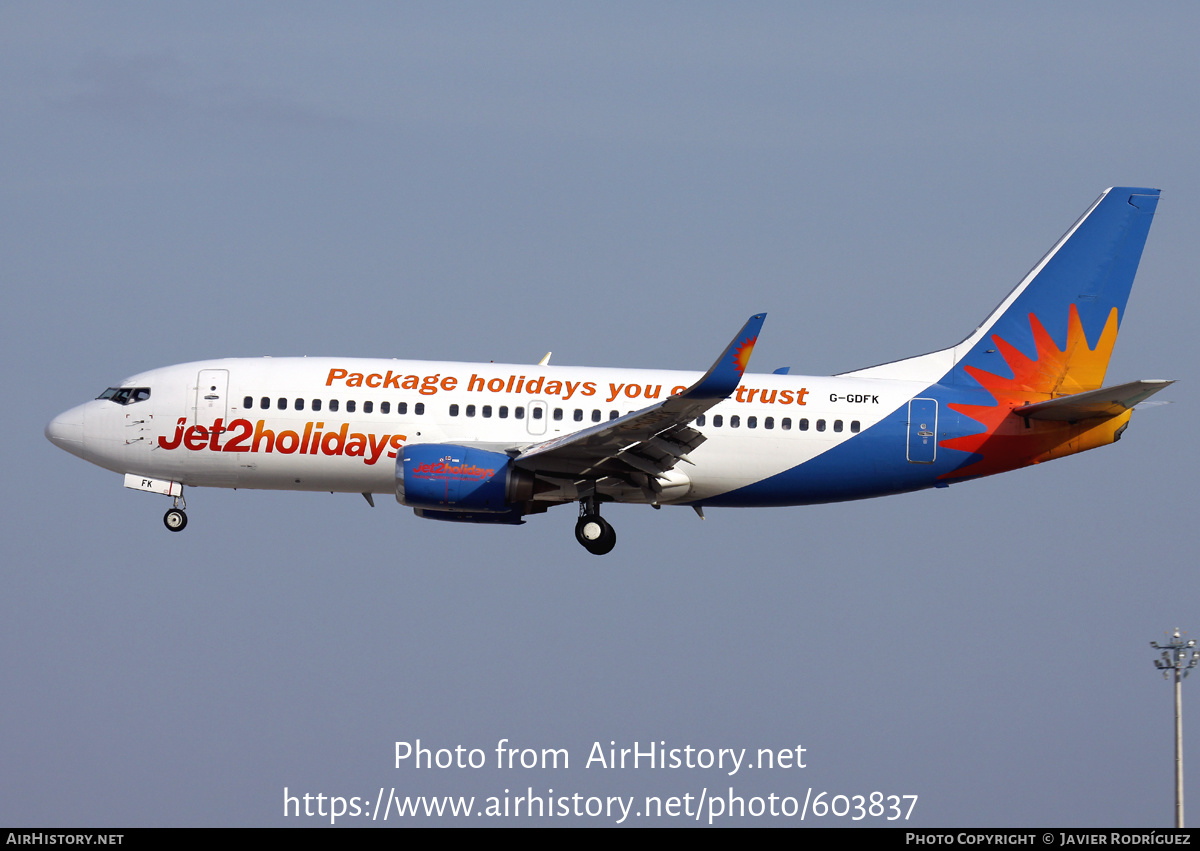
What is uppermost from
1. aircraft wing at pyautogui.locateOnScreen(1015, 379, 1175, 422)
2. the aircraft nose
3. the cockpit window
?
aircraft wing at pyautogui.locateOnScreen(1015, 379, 1175, 422)

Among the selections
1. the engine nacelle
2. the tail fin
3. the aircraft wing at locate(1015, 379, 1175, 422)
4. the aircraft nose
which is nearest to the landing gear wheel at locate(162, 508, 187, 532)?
the aircraft nose

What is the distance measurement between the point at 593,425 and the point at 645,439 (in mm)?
2046

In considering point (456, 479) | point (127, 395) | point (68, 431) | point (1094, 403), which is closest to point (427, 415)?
point (456, 479)

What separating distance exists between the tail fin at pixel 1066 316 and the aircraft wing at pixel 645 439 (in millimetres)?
7099

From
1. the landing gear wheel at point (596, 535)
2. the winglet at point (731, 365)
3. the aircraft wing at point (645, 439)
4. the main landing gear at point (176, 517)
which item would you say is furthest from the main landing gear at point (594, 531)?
the main landing gear at point (176, 517)

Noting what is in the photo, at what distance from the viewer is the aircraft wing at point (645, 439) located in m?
33.8

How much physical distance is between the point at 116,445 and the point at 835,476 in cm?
1879

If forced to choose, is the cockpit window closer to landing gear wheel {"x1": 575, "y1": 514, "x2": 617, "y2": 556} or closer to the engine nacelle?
the engine nacelle

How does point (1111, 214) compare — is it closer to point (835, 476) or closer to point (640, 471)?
point (835, 476)

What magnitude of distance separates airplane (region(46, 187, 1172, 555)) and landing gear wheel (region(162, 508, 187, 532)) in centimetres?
109

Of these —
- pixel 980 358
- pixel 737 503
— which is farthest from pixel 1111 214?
pixel 737 503

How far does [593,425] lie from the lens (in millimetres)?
39094

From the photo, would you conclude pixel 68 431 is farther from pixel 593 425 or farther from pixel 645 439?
pixel 645 439

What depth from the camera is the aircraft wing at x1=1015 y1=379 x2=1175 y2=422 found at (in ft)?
122
